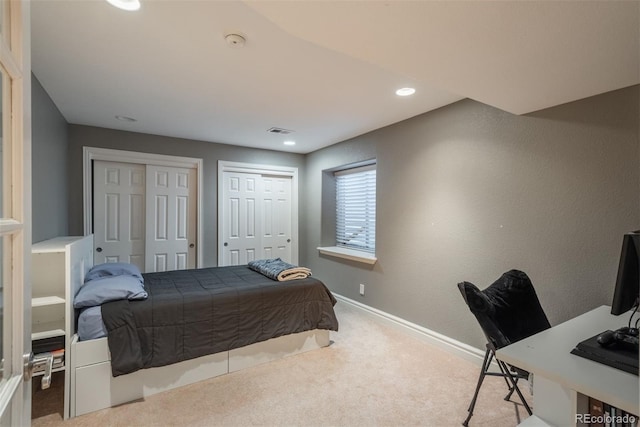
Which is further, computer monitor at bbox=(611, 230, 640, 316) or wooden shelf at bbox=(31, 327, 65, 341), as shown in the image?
wooden shelf at bbox=(31, 327, 65, 341)

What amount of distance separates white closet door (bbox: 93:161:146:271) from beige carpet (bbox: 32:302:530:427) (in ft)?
6.36

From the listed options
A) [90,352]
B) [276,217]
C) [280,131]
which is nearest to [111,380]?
[90,352]

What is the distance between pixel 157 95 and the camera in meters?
2.59

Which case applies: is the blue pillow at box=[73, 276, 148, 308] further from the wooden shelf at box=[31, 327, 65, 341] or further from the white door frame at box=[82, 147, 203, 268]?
the white door frame at box=[82, 147, 203, 268]

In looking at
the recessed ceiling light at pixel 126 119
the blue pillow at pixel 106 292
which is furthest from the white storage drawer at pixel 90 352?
the recessed ceiling light at pixel 126 119

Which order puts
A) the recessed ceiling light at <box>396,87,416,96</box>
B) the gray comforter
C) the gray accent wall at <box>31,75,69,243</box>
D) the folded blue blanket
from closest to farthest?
the gray comforter < the gray accent wall at <box>31,75,69,243</box> < the recessed ceiling light at <box>396,87,416,96</box> < the folded blue blanket

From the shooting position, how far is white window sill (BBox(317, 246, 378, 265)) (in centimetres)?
369

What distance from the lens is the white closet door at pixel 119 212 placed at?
144 inches

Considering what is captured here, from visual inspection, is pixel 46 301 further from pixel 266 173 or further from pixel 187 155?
pixel 266 173

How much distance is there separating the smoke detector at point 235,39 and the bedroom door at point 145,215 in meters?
2.70

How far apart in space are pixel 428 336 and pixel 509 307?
1235 millimetres

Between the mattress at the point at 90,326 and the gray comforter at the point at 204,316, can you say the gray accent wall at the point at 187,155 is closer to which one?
the gray comforter at the point at 204,316

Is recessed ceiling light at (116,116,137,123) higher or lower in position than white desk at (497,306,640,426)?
higher

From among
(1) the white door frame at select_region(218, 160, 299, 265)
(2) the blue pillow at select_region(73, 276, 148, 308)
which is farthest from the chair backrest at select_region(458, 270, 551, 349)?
(1) the white door frame at select_region(218, 160, 299, 265)
